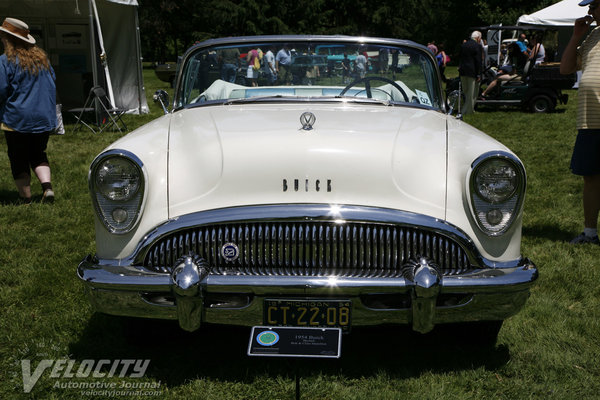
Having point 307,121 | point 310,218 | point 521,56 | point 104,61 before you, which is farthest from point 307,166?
point 521,56

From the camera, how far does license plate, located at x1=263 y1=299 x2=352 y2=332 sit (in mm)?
2596

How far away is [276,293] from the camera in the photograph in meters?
2.57

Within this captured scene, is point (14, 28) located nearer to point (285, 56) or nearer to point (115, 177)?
point (285, 56)

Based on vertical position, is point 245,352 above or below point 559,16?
below

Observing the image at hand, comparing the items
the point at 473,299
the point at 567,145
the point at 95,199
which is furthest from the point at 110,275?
the point at 567,145

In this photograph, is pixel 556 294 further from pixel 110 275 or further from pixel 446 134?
pixel 110 275

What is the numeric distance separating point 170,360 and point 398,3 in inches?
1903

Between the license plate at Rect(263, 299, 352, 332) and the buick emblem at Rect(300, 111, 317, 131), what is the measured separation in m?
0.89

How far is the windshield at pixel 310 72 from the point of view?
13.6 ft

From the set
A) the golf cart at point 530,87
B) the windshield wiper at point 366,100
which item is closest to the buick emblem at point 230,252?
the windshield wiper at point 366,100

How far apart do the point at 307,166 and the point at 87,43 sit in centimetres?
1280

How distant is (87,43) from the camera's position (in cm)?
1416

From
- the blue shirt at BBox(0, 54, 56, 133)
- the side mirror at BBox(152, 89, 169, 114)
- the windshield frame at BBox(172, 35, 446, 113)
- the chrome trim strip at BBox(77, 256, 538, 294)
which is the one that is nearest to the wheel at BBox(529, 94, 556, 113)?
the windshield frame at BBox(172, 35, 446, 113)

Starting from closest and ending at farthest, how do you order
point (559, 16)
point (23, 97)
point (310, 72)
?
point (310, 72)
point (23, 97)
point (559, 16)
